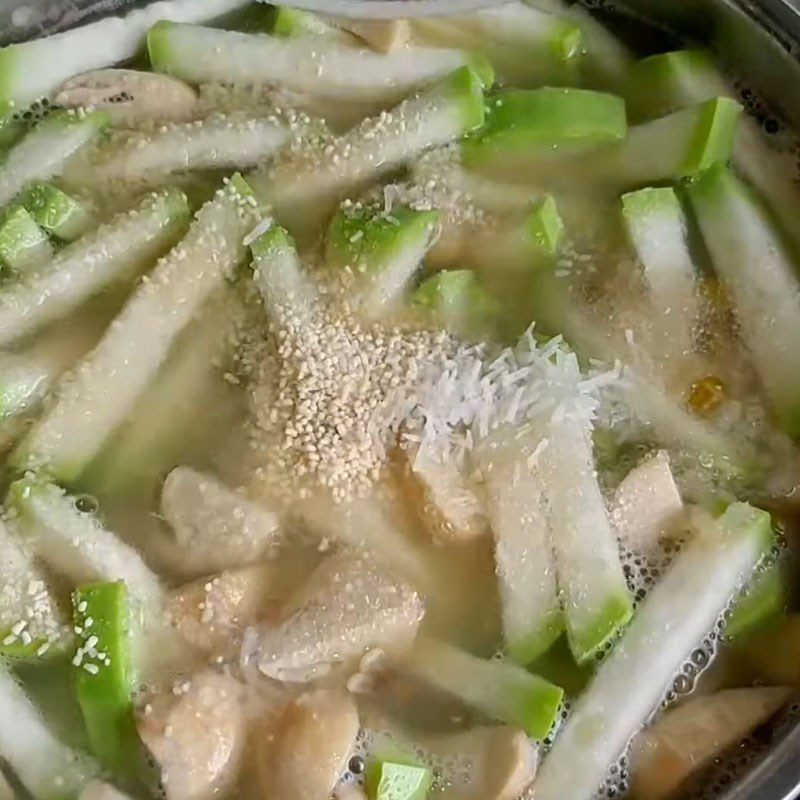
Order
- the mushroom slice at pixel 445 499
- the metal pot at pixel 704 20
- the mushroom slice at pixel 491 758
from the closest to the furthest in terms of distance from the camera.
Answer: the mushroom slice at pixel 491 758
the mushroom slice at pixel 445 499
the metal pot at pixel 704 20

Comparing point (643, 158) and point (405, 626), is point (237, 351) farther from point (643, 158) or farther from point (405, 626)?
point (643, 158)

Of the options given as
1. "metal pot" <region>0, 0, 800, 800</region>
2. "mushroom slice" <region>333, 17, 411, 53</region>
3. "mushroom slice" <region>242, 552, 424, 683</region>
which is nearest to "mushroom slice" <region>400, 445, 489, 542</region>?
"mushroom slice" <region>242, 552, 424, 683</region>

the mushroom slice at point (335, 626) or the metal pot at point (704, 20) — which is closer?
the mushroom slice at point (335, 626)

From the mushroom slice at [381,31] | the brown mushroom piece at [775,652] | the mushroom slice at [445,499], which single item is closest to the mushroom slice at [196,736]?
the mushroom slice at [445,499]

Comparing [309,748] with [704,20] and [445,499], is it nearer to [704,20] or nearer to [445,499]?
[445,499]

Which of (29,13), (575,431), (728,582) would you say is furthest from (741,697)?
(29,13)

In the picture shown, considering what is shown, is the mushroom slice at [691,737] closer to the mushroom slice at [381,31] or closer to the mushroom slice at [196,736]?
the mushroom slice at [196,736]

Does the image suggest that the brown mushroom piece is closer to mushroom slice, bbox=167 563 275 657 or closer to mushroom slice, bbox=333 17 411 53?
mushroom slice, bbox=167 563 275 657
